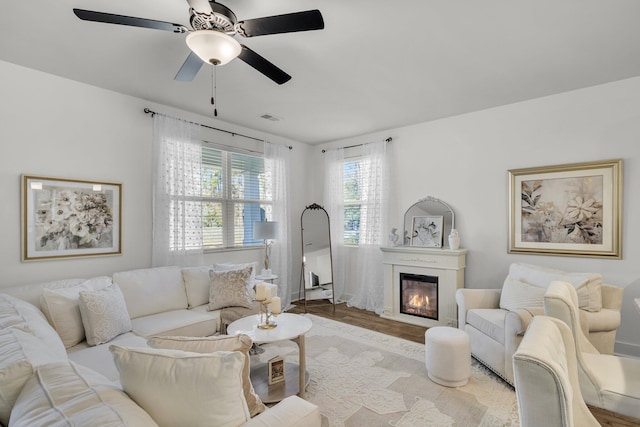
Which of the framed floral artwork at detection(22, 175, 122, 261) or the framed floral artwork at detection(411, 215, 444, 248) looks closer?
the framed floral artwork at detection(22, 175, 122, 261)

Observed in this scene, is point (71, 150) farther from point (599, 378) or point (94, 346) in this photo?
point (599, 378)

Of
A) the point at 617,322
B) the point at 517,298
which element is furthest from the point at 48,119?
the point at 617,322

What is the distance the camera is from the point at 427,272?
13.2 ft

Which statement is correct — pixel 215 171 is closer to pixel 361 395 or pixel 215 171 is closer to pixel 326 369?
pixel 326 369

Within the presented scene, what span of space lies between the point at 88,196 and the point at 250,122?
212 centimetres

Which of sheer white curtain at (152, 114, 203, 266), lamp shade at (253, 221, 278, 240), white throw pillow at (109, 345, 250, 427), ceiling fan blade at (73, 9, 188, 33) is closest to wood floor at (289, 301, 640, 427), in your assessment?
lamp shade at (253, 221, 278, 240)

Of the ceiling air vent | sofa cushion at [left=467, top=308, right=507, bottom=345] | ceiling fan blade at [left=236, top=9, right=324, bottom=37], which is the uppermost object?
the ceiling air vent

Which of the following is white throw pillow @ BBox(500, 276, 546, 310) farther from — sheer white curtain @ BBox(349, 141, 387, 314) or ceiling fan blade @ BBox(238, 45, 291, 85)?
ceiling fan blade @ BBox(238, 45, 291, 85)

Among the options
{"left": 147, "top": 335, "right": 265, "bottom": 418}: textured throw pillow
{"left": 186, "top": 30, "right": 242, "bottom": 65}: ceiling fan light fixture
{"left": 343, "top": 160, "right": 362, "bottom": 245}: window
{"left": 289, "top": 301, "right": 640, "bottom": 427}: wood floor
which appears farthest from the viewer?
{"left": 343, "top": 160, "right": 362, "bottom": 245}: window

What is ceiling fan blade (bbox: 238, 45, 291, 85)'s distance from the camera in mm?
1964

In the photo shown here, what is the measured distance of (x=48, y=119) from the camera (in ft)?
9.38

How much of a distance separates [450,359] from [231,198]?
129 inches

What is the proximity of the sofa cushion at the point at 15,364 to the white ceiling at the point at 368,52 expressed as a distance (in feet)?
6.36

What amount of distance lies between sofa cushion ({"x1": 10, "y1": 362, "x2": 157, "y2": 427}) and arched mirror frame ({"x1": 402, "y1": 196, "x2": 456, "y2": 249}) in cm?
392
